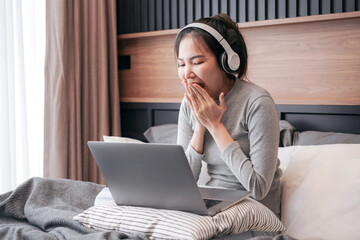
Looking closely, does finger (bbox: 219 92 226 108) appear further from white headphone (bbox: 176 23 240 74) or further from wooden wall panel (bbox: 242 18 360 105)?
wooden wall panel (bbox: 242 18 360 105)

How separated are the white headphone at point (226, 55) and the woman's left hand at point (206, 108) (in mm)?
89

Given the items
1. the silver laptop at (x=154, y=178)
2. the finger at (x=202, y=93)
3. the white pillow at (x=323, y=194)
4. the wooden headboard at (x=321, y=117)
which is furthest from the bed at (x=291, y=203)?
the finger at (x=202, y=93)

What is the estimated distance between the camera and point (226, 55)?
140 cm

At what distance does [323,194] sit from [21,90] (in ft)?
5.33

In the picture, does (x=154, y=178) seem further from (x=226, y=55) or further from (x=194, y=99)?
(x=226, y=55)

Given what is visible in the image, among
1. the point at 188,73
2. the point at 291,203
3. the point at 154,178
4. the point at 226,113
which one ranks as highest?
the point at 188,73

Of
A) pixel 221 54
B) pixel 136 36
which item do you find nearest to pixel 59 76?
pixel 136 36

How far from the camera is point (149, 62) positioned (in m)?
2.70

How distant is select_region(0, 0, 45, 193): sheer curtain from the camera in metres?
2.21

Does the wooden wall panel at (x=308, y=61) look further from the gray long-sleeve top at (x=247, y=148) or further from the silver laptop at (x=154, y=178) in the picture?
the silver laptop at (x=154, y=178)

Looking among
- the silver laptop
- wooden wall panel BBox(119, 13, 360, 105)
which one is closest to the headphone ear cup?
the silver laptop

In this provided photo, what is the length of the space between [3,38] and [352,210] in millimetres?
1798

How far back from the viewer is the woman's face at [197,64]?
55.3 inches

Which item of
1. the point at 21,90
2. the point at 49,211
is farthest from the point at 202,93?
the point at 21,90
